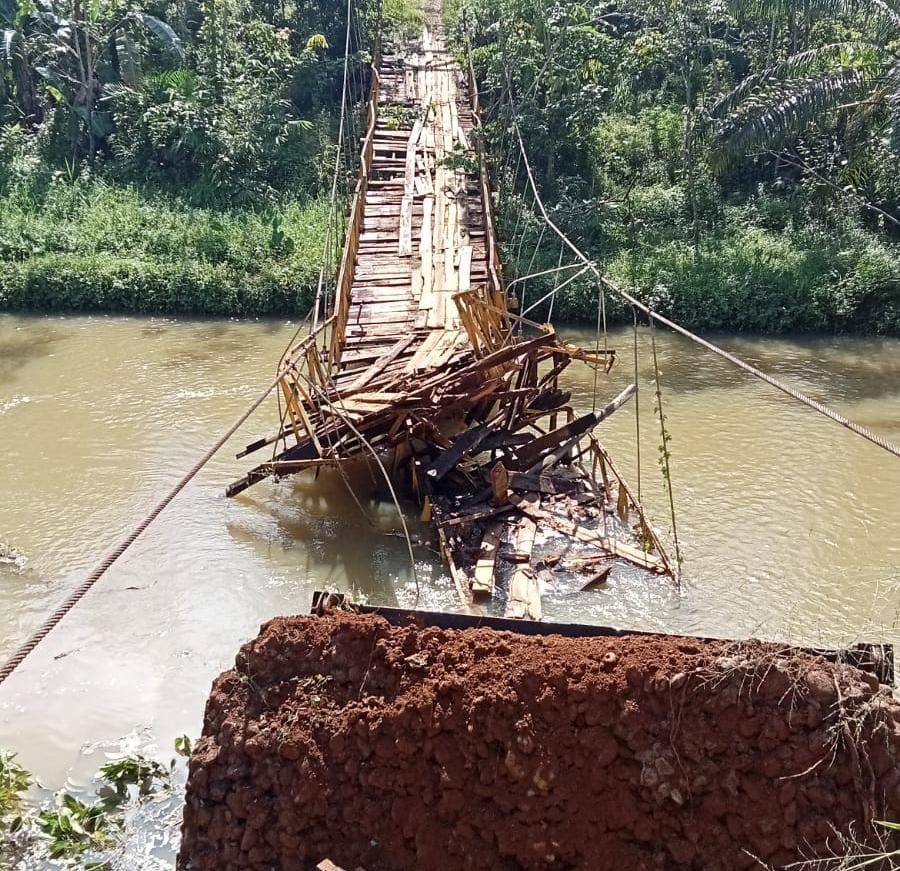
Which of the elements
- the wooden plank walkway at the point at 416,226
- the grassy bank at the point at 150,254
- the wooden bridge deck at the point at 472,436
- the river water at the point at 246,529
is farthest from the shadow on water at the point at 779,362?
the grassy bank at the point at 150,254

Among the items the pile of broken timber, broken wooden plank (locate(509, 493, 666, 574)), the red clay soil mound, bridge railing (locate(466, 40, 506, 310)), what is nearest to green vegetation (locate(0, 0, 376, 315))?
bridge railing (locate(466, 40, 506, 310))

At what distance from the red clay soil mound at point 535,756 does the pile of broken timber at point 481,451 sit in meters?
2.61

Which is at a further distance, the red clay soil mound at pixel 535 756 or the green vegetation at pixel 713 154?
the green vegetation at pixel 713 154

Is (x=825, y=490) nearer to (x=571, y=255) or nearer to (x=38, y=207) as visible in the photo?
(x=571, y=255)

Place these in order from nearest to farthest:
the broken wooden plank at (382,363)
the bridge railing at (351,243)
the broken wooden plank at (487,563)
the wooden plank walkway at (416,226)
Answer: the broken wooden plank at (487,563)
the broken wooden plank at (382,363)
the bridge railing at (351,243)
the wooden plank walkway at (416,226)

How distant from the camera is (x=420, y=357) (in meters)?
8.07

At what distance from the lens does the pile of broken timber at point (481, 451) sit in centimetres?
725

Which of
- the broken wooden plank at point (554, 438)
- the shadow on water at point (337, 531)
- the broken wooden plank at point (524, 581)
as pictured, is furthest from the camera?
the broken wooden plank at point (554, 438)

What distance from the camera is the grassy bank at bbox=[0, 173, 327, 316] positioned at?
1334 centimetres

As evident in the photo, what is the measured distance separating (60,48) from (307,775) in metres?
16.0

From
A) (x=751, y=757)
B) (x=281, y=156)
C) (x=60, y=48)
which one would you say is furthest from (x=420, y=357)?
(x=60, y=48)

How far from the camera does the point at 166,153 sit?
1595 centimetres

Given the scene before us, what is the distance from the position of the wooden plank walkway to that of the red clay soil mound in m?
4.03

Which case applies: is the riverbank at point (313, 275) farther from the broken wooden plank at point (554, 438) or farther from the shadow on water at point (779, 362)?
the broken wooden plank at point (554, 438)
